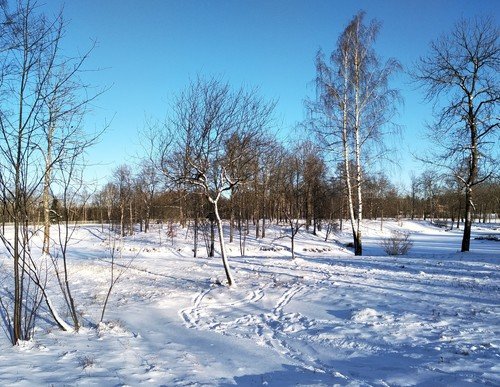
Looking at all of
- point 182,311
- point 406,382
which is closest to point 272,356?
point 406,382

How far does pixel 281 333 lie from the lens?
6.73 m

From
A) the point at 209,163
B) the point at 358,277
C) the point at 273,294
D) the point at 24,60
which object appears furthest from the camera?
the point at 358,277

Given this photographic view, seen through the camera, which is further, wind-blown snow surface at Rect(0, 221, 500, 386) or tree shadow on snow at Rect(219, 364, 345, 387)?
wind-blown snow surface at Rect(0, 221, 500, 386)

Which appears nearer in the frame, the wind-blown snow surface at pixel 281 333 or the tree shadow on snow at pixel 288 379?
the tree shadow on snow at pixel 288 379

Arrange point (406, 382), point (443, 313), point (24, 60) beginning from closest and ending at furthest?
point (406, 382), point (24, 60), point (443, 313)

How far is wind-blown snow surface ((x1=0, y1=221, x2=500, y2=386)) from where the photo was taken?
4.66m

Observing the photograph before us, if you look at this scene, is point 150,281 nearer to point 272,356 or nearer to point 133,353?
point 133,353

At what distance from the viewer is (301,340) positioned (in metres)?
6.29

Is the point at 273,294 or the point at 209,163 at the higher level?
the point at 209,163

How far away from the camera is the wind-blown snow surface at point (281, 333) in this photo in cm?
466

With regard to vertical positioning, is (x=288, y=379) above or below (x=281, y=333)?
above

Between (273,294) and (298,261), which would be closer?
(273,294)

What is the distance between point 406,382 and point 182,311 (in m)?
5.47

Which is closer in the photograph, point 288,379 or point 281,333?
point 288,379
